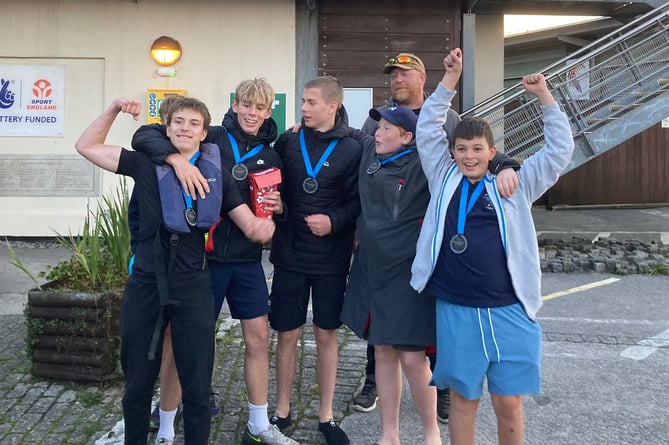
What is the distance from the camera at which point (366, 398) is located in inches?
153

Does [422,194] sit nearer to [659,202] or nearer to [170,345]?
[170,345]

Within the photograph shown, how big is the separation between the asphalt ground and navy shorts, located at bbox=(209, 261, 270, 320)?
2.33ft

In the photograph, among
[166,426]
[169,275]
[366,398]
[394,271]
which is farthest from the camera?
[366,398]

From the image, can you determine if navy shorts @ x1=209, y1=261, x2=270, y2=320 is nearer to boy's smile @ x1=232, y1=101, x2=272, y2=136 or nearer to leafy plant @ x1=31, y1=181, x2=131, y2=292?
boy's smile @ x1=232, y1=101, x2=272, y2=136

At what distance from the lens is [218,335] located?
5.16 metres

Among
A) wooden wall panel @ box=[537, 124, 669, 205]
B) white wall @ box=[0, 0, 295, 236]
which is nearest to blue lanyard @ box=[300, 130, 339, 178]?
white wall @ box=[0, 0, 295, 236]

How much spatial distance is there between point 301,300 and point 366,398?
2.74 ft

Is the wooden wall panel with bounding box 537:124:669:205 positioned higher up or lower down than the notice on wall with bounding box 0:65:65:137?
lower down

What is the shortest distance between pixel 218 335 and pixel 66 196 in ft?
18.0

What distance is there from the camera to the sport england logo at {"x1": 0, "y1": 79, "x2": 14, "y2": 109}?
31.0 feet

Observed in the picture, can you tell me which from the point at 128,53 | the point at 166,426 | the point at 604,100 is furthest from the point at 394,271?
the point at 128,53

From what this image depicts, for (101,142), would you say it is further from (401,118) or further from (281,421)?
(281,421)

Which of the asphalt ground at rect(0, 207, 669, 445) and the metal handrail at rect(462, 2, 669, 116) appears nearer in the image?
the asphalt ground at rect(0, 207, 669, 445)

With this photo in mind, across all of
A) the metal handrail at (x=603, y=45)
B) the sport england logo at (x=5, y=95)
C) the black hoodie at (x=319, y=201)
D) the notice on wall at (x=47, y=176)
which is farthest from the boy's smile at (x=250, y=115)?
the sport england logo at (x=5, y=95)
